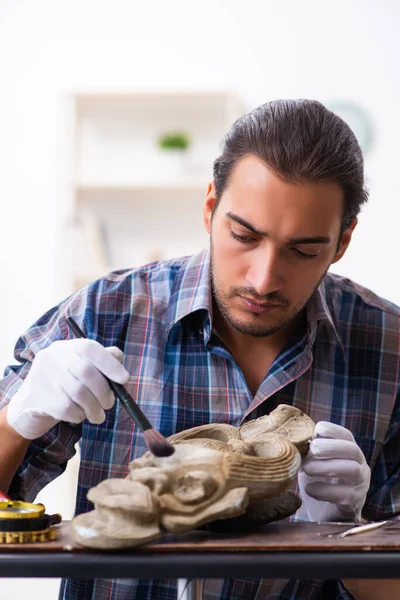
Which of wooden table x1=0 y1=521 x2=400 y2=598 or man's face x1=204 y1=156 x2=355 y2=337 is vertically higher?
man's face x1=204 y1=156 x2=355 y2=337

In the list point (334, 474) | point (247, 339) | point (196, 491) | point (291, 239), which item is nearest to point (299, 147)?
point (291, 239)

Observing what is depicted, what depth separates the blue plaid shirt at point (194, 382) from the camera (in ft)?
4.85

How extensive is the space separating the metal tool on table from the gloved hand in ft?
1.45

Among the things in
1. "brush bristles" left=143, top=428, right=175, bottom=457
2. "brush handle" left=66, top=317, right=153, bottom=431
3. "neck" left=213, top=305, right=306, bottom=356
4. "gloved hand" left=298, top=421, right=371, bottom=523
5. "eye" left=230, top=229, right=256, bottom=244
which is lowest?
"gloved hand" left=298, top=421, right=371, bottom=523

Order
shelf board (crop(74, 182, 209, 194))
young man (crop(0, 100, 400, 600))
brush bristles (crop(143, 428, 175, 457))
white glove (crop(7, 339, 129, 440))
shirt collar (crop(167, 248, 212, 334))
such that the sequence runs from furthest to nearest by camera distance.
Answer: shelf board (crop(74, 182, 209, 194))
shirt collar (crop(167, 248, 212, 334))
young man (crop(0, 100, 400, 600))
white glove (crop(7, 339, 129, 440))
brush bristles (crop(143, 428, 175, 457))

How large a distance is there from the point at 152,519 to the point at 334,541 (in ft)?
0.75

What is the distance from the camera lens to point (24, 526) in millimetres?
980

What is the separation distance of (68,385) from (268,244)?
422mm

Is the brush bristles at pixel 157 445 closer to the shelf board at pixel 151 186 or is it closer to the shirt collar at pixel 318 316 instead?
the shirt collar at pixel 318 316

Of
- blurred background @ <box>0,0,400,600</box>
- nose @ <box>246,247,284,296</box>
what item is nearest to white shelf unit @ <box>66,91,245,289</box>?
blurred background @ <box>0,0,400,600</box>

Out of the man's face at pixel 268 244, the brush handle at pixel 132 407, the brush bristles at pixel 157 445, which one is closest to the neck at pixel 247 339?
the man's face at pixel 268 244

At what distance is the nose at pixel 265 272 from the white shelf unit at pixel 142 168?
1.80 meters

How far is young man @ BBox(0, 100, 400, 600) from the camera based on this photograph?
1321 millimetres

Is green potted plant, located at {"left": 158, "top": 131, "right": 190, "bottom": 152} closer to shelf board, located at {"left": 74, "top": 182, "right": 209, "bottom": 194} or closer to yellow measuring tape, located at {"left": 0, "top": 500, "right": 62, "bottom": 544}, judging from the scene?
shelf board, located at {"left": 74, "top": 182, "right": 209, "bottom": 194}
